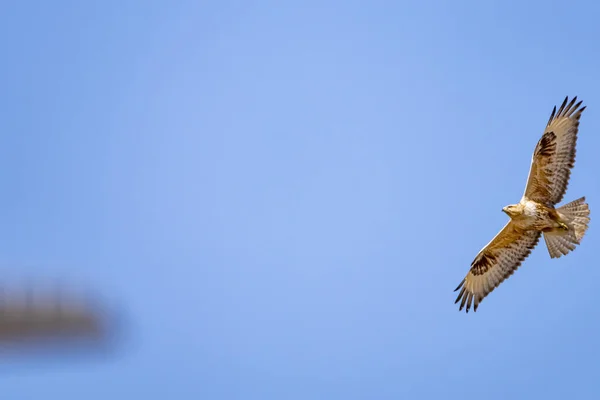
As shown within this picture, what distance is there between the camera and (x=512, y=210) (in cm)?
1225

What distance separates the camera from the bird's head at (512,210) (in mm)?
12227

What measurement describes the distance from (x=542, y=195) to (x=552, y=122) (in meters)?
1.29

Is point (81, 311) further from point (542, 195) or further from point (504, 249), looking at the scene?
point (504, 249)

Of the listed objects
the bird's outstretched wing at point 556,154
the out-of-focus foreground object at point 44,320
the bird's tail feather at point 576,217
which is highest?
the bird's outstretched wing at point 556,154

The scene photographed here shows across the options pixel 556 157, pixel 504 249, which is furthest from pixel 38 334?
pixel 504 249

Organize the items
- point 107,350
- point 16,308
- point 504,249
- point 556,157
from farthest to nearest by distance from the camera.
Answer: point 504,249
point 556,157
point 107,350
point 16,308

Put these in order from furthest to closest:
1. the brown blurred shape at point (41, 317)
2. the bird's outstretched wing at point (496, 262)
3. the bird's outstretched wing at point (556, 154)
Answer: the bird's outstretched wing at point (496, 262)
the bird's outstretched wing at point (556, 154)
the brown blurred shape at point (41, 317)

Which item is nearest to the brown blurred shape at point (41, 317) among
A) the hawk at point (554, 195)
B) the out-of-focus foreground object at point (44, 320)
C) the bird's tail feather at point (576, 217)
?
the out-of-focus foreground object at point (44, 320)

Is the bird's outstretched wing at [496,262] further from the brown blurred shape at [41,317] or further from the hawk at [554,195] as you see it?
the brown blurred shape at [41,317]

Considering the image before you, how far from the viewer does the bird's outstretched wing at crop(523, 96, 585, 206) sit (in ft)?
39.7

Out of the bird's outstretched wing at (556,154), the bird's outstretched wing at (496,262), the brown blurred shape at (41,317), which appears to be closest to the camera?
the brown blurred shape at (41,317)

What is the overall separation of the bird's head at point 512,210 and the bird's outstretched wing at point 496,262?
34 cm

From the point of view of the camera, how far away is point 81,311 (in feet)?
2.78

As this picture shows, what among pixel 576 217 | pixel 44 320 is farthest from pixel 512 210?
pixel 44 320
